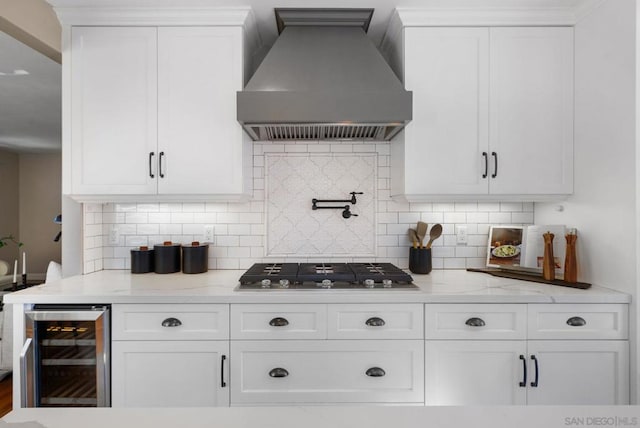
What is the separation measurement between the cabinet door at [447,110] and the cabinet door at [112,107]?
1.51m

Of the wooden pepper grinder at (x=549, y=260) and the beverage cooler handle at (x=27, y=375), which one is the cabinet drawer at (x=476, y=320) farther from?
the beverage cooler handle at (x=27, y=375)

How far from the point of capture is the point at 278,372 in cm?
181

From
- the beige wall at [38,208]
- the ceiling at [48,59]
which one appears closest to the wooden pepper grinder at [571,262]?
the ceiling at [48,59]

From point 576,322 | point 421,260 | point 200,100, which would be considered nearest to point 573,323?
point 576,322

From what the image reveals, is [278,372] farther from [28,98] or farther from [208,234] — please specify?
[28,98]

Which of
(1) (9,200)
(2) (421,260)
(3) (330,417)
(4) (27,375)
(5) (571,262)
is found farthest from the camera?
(1) (9,200)

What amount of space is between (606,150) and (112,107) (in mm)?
2719

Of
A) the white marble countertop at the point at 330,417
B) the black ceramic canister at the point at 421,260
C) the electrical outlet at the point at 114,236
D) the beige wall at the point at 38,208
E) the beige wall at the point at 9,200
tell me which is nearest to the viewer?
the white marble countertop at the point at 330,417

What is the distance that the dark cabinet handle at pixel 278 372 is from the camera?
1806 mm

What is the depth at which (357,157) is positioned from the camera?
2.53 m

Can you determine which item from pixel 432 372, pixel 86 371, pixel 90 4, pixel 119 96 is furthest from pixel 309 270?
pixel 90 4

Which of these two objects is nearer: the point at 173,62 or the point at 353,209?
the point at 173,62

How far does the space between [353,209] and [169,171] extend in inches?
47.0

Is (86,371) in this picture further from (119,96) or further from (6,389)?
(6,389)
